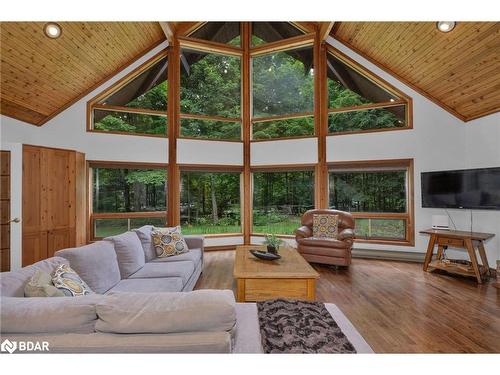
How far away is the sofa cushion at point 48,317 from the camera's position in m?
1.14

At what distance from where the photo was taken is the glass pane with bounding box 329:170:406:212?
5102 millimetres

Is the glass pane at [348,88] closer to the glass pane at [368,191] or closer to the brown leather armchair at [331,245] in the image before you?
the glass pane at [368,191]

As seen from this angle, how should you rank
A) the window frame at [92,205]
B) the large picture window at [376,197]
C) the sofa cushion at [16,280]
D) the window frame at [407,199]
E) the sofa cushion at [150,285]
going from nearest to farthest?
1. the sofa cushion at [16,280]
2. the sofa cushion at [150,285]
3. the window frame at [407,199]
4. the large picture window at [376,197]
5. the window frame at [92,205]

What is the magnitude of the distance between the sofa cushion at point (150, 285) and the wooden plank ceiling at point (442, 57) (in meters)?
4.73

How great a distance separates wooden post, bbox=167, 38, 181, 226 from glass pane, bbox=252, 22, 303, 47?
5.97 feet

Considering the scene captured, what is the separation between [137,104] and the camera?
5504 millimetres

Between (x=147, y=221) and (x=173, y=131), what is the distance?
6.63 ft

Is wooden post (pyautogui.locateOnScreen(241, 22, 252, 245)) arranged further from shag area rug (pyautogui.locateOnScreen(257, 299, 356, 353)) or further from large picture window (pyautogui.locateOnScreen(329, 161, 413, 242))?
shag area rug (pyautogui.locateOnScreen(257, 299, 356, 353))

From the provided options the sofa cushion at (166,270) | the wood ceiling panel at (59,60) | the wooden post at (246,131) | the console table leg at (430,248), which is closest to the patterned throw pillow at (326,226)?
the console table leg at (430,248)

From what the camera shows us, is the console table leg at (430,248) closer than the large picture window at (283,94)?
Yes

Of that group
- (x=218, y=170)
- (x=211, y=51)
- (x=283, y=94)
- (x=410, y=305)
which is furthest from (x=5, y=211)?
(x=410, y=305)

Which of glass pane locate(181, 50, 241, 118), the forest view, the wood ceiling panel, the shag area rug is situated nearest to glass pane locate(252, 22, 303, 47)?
the forest view
